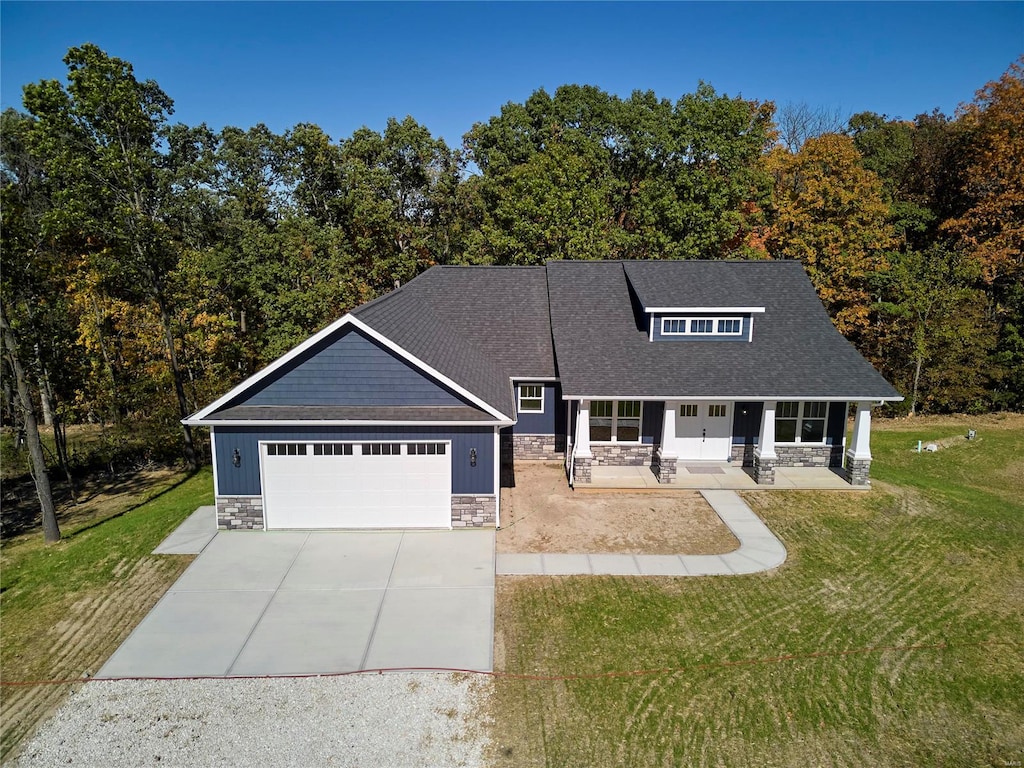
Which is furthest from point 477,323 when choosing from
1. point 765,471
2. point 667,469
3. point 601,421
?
point 765,471

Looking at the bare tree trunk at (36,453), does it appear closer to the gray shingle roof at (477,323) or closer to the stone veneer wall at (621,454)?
the gray shingle roof at (477,323)

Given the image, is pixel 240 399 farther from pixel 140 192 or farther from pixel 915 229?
pixel 915 229

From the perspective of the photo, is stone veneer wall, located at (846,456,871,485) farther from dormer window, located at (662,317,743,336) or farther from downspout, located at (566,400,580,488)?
downspout, located at (566,400,580,488)

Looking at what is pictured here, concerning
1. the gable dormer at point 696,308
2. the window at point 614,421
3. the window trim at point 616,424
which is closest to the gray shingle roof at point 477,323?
the window at point 614,421

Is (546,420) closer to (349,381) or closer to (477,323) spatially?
(477,323)

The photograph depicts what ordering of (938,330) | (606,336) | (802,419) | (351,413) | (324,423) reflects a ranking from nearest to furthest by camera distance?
1. (324,423)
2. (351,413)
3. (802,419)
4. (606,336)
5. (938,330)
